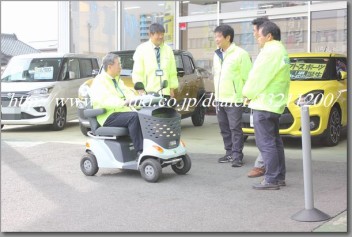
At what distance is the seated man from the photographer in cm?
652

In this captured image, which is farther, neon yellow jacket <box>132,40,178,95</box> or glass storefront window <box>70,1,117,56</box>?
glass storefront window <box>70,1,117,56</box>

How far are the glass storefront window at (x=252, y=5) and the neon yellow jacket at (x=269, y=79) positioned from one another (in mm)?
8678

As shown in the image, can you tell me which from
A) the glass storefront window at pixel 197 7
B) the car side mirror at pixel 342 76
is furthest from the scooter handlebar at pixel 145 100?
the glass storefront window at pixel 197 7

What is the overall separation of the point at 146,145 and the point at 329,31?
8.77 metres

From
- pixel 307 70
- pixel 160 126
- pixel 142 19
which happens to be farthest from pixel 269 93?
pixel 142 19

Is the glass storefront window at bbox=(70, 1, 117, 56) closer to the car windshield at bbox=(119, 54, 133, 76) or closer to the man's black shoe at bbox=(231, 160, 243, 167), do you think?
the car windshield at bbox=(119, 54, 133, 76)

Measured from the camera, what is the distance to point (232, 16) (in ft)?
50.6

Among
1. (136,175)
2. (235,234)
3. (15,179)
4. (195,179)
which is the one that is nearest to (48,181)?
(15,179)

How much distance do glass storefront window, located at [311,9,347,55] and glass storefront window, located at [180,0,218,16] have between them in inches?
131

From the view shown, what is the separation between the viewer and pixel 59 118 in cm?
1175

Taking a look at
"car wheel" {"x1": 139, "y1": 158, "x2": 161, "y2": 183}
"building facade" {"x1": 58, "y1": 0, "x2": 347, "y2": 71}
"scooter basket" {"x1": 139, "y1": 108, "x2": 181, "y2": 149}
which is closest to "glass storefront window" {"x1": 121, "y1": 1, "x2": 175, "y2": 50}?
"building facade" {"x1": 58, "y1": 0, "x2": 347, "y2": 71}

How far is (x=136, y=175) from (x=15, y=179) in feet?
5.04

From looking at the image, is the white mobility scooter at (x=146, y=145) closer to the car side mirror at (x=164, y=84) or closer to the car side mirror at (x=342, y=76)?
the car side mirror at (x=164, y=84)

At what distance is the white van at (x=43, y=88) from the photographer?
1129cm
